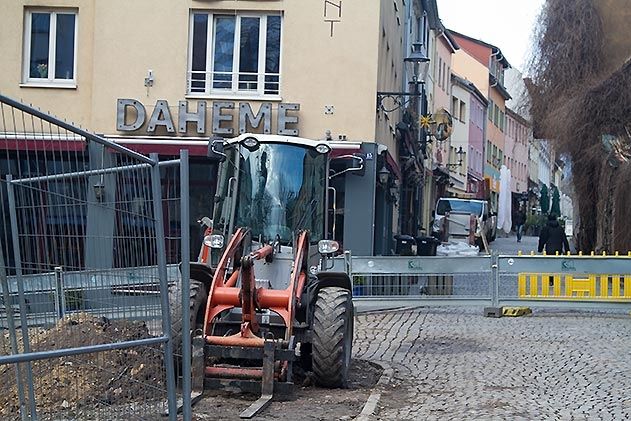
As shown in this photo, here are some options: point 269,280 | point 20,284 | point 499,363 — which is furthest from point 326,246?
point 20,284

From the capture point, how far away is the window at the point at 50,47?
21.2 metres

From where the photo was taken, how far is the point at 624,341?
1502 cm

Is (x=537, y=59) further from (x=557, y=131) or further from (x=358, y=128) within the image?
(x=358, y=128)

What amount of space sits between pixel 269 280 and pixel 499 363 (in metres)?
3.30

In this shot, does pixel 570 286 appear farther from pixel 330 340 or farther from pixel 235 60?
pixel 330 340

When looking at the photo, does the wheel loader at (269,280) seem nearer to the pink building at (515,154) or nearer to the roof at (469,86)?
the roof at (469,86)

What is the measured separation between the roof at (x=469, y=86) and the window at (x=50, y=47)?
36960mm

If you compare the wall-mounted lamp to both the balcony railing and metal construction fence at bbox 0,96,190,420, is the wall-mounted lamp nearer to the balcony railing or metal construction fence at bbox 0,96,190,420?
the balcony railing

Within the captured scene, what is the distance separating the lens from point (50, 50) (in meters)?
21.3

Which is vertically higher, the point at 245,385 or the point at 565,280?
the point at 565,280

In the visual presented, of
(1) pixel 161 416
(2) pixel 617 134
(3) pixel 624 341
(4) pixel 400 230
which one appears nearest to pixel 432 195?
(4) pixel 400 230

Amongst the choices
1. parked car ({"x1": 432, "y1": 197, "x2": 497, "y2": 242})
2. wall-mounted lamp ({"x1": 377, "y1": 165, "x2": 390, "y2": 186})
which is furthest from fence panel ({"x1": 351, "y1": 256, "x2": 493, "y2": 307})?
parked car ({"x1": 432, "y1": 197, "x2": 497, "y2": 242})

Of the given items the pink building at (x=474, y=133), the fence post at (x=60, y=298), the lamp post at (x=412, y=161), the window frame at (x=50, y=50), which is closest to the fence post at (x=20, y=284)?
the fence post at (x=60, y=298)

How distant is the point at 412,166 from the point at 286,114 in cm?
1305
